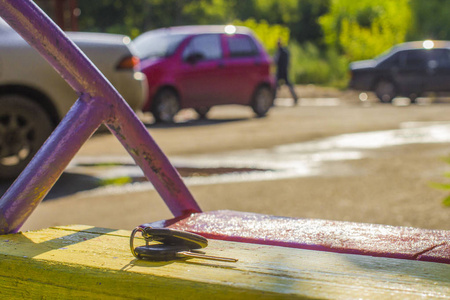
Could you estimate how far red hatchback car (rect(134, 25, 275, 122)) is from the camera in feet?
51.8

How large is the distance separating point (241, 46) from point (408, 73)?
8565 mm

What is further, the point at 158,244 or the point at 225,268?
the point at 158,244

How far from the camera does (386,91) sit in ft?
80.2

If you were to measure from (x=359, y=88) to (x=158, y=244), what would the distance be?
77.0 ft

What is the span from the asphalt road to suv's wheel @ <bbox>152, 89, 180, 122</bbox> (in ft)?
2.54

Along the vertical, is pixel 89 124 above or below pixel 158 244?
above

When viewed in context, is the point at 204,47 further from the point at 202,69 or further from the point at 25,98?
the point at 25,98

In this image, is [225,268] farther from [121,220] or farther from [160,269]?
[121,220]

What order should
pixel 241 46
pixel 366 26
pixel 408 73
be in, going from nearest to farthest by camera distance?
pixel 241 46 < pixel 408 73 < pixel 366 26

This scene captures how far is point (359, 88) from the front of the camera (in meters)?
25.0

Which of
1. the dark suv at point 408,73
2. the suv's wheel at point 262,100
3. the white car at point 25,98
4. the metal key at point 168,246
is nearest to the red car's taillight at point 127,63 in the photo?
the white car at point 25,98

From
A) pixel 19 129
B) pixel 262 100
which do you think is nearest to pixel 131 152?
A: pixel 19 129

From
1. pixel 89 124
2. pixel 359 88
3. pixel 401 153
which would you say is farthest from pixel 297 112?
pixel 89 124

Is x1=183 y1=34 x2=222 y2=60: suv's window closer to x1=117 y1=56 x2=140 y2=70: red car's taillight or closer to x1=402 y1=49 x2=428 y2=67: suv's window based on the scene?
x1=117 y1=56 x2=140 y2=70: red car's taillight
